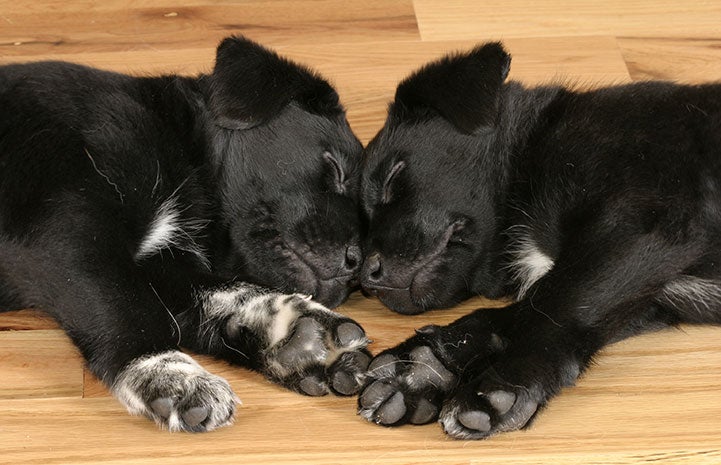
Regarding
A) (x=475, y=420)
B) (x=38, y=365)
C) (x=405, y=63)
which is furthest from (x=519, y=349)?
(x=405, y=63)

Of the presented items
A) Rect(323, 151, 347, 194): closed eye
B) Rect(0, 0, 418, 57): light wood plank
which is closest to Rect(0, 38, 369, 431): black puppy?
Rect(323, 151, 347, 194): closed eye

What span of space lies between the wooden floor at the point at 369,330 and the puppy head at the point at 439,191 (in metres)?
0.14

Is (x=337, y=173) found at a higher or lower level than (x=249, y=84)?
lower

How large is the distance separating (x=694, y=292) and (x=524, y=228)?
1.69ft

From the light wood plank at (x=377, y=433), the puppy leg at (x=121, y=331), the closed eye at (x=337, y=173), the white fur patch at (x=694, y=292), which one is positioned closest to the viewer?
the light wood plank at (x=377, y=433)

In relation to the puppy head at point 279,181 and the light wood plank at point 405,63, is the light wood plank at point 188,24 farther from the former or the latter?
the puppy head at point 279,181

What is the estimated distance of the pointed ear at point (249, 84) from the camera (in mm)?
3574

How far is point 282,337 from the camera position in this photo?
328 centimetres

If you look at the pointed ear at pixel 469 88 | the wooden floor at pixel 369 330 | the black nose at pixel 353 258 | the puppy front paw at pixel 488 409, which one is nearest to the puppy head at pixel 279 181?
the black nose at pixel 353 258

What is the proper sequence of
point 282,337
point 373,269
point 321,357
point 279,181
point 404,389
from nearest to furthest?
point 404,389 → point 321,357 → point 282,337 → point 373,269 → point 279,181

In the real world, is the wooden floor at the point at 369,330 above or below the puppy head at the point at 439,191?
below

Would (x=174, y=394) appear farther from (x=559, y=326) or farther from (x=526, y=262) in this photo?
(x=526, y=262)

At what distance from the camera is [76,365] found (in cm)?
331

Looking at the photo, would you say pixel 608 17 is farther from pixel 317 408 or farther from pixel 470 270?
pixel 317 408
